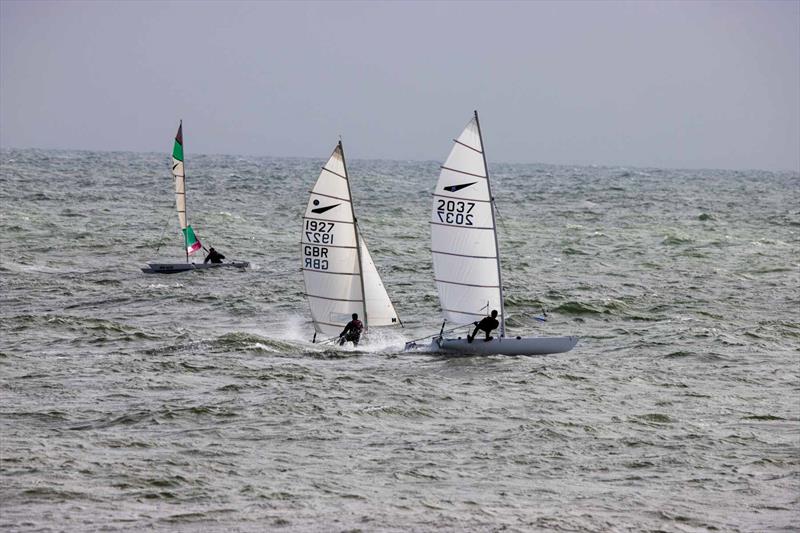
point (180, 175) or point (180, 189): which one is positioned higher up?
point (180, 175)

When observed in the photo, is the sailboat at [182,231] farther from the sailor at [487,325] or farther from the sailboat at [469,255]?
the sailor at [487,325]

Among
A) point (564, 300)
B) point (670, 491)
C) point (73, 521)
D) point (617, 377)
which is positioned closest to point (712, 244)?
point (564, 300)

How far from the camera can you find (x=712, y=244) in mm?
69812

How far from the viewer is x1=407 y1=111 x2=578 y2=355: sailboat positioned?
1273 inches

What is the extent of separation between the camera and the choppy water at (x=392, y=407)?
20469 mm

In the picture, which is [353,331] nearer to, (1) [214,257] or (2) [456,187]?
(2) [456,187]

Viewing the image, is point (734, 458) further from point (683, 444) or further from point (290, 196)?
point (290, 196)

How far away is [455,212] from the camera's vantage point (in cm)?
3284

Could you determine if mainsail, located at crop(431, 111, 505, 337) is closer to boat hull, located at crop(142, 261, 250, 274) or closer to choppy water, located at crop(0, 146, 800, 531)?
choppy water, located at crop(0, 146, 800, 531)

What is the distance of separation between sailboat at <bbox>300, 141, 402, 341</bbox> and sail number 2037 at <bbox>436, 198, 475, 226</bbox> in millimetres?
2592

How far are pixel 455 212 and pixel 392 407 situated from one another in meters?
7.52

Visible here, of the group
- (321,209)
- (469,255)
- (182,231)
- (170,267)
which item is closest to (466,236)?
(469,255)

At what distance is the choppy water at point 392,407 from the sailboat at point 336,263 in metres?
1.20

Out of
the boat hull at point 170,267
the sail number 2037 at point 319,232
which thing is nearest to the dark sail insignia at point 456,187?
the sail number 2037 at point 319,232
